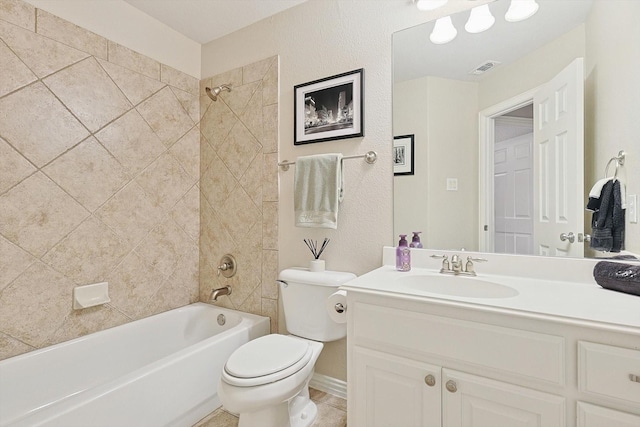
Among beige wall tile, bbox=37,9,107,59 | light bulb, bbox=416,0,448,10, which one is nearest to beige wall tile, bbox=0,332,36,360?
beige wall tile, bbox=37,9,107,59

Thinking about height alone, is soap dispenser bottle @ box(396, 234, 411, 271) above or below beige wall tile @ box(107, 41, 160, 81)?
below

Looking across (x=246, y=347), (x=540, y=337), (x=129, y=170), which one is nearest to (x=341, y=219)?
(x=246, y=347)

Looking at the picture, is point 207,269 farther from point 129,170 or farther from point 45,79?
point 45,79

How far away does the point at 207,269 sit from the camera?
7.78 feet

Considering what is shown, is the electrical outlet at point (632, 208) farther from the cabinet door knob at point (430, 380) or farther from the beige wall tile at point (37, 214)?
the beige wall tile at point (37, 214)

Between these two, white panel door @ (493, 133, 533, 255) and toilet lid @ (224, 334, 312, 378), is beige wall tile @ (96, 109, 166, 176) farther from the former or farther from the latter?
white panel door @ (493, 133, 533, 255)

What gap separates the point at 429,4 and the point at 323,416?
2190 mm

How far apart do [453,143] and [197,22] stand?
1.91 metres

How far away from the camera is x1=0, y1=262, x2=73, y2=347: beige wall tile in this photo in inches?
59.2

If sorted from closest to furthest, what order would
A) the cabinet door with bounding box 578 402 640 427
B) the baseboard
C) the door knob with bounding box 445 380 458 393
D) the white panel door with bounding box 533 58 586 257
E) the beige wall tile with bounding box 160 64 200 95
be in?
the cabinet door with bounding box 578 402 640 427 → the door knob with bounding box 445 380 458 393 → the white panel door with bounding box 533 58 586 257 → the baseboard → the beige wall tile with bounding box 160 64 200 95

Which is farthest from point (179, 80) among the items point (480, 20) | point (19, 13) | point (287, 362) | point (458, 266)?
point (458, 266)

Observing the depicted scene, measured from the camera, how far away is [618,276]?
42.3 inches

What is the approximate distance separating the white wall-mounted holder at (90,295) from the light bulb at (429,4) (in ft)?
7.66

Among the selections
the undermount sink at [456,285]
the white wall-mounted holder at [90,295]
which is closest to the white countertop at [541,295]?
the undermount sink at [456,285]
